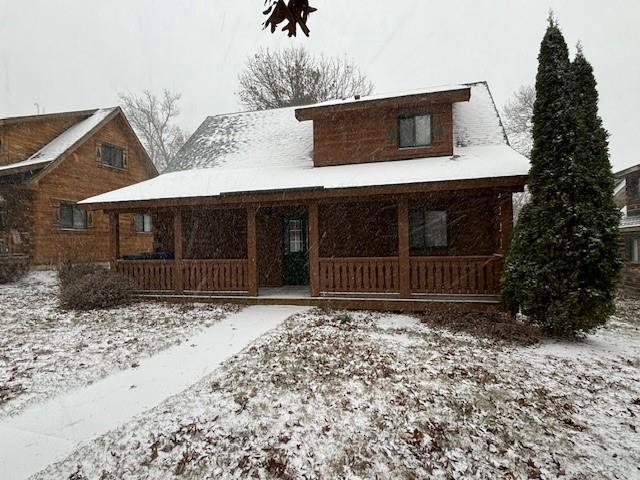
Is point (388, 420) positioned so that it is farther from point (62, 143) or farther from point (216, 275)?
point (62, 143)

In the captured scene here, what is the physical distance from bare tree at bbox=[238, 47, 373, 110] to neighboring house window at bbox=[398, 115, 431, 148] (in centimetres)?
1512

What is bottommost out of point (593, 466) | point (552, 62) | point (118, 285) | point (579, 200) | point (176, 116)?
point (593, 466)

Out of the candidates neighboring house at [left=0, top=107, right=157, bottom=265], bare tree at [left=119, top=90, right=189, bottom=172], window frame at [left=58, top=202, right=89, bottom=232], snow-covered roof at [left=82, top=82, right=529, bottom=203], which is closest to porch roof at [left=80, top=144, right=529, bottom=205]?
snow-covered roof at [left=82, top=82, right=529, bottom=203]

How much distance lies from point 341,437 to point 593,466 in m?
2.18

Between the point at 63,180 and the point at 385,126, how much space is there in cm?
1364

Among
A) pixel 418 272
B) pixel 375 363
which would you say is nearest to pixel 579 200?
pixel 418 272

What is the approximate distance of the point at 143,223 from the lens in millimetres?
19578

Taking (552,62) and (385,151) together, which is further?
(385,151)

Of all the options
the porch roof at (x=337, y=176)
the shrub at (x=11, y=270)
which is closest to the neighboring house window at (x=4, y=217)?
the shrub at (x=11, y=270)

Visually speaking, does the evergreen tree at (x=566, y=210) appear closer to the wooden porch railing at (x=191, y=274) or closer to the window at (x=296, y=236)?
the window at (x=296, y=236)

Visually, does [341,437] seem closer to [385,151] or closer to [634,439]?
[634,439]

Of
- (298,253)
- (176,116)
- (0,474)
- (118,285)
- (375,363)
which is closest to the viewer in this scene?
(0,474)

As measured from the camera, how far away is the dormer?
10180 millimetres

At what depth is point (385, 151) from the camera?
10.6 metres
